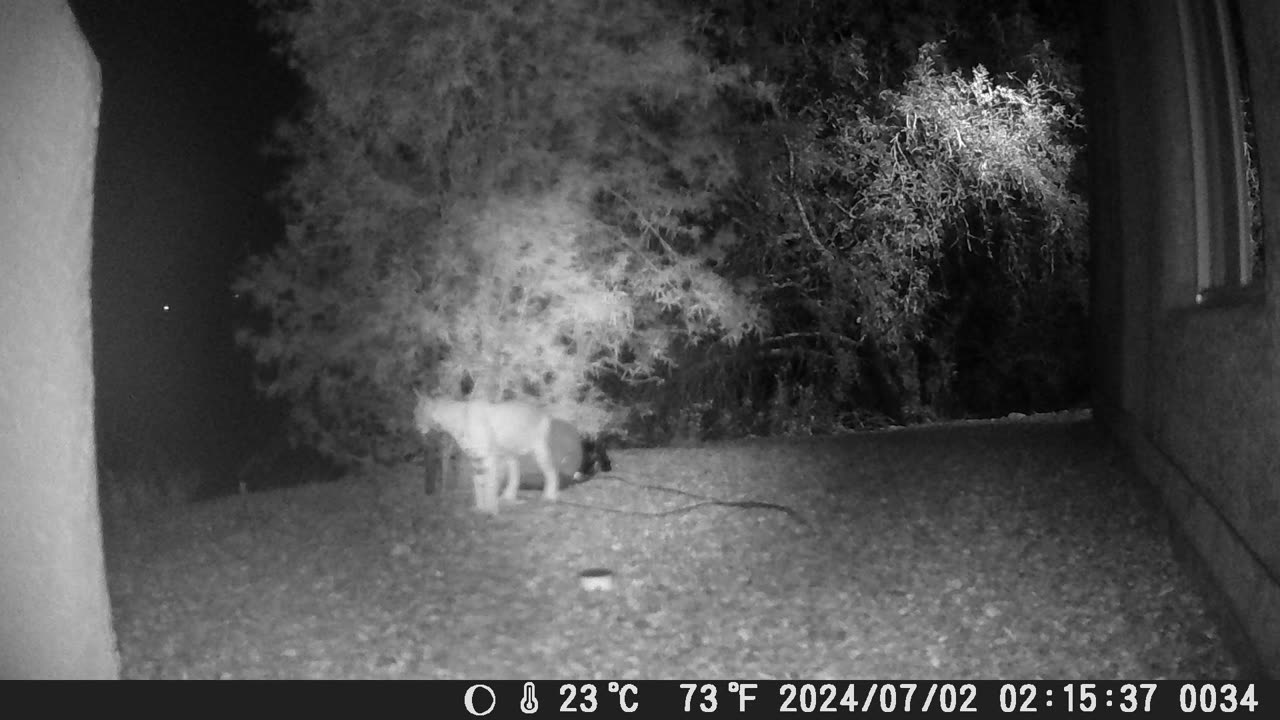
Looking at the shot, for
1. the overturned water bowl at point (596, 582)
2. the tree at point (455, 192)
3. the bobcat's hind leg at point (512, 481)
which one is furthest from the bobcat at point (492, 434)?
the overturned water bowl at point (596, 582)

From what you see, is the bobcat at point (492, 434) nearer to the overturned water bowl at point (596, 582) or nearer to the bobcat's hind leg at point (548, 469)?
the bobcat's hind leg at point (548, 469)

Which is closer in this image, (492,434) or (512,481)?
(492,434)

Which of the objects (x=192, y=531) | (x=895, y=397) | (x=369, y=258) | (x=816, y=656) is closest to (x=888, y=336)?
(x=895, y=397)

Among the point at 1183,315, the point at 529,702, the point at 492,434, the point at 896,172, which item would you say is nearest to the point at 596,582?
the point at 529,702

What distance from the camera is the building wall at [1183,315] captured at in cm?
475

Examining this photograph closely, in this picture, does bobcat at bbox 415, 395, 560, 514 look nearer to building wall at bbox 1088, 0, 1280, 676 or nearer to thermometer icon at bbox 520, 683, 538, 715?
thermometer icon at bbox 520, 683, 538, 715

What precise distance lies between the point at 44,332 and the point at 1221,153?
240 inches

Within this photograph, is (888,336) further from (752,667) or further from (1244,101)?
(752,667)

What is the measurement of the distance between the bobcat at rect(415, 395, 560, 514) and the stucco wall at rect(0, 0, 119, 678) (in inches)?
180

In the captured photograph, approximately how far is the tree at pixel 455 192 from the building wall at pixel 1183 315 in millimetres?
3560

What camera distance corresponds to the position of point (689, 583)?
692 centimetres

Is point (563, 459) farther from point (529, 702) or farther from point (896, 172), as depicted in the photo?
point (896, 172)

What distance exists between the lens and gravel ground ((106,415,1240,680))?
210 inches

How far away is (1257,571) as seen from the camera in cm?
495
